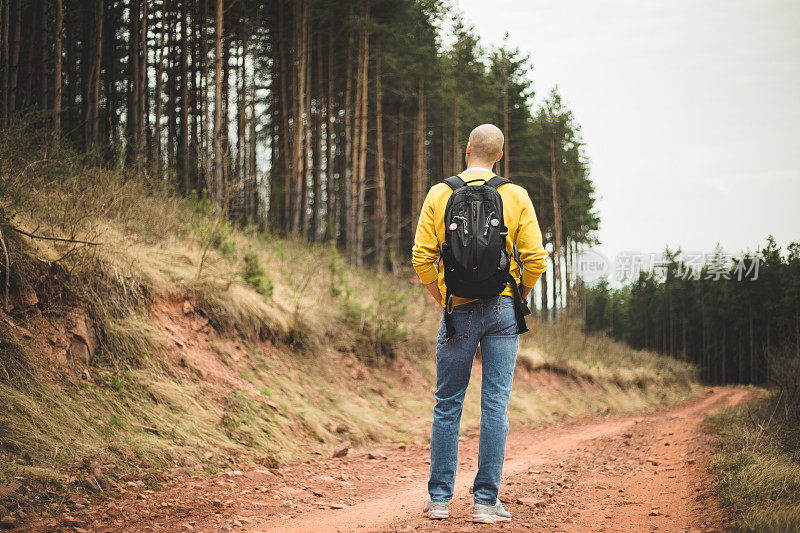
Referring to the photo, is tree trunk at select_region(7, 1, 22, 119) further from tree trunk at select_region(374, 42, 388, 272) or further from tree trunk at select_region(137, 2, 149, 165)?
tree trunk at select_region(374, 42, 388, 272)

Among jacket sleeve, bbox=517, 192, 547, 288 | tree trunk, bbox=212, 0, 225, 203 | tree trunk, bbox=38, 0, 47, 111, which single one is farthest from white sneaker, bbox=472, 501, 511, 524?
tree trunk, bbox=38, 0, 47, 111

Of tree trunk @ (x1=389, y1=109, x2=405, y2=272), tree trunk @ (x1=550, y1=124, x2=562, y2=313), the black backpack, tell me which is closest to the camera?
the black backpack

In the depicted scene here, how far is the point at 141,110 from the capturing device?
38.5 feet

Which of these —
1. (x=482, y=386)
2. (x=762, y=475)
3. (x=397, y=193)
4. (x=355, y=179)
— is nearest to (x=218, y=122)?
(x=355, y=179)

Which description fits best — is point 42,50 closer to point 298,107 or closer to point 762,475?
point 298,107

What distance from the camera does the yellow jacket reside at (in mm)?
3215

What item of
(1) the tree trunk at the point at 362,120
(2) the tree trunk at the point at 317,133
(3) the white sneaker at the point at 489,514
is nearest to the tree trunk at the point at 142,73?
(1) the tree trunk at the point at 362,120

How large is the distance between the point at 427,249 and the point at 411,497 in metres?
2.23

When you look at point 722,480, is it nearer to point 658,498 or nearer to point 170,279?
point 658,498

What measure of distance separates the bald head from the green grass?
2.51 metres

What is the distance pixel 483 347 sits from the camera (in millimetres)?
3293

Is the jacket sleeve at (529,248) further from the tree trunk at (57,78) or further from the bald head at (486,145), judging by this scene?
the tree trunk at (57,78)

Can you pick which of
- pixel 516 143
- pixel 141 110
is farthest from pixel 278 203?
pixel 516 143

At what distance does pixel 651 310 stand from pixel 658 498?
6067cm
